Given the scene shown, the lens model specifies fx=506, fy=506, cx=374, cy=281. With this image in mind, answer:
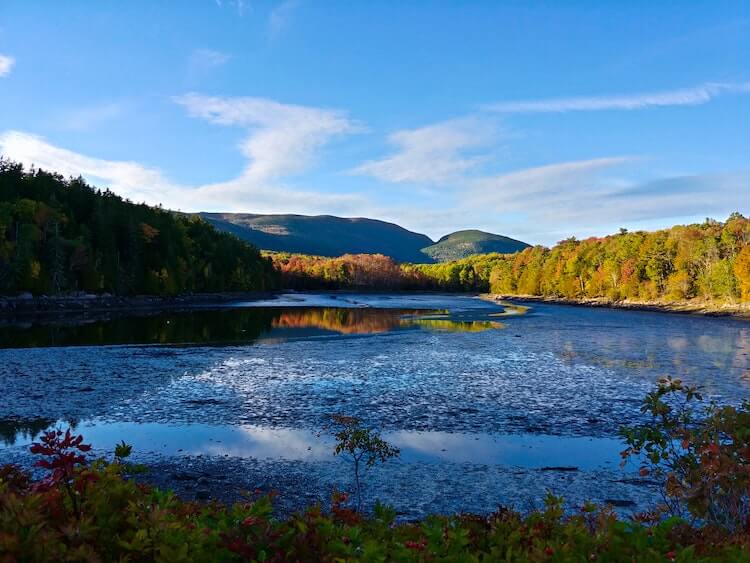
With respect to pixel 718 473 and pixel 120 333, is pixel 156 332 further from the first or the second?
pixel 718 473

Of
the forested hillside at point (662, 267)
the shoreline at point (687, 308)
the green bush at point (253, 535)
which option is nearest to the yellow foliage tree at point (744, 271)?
the forested hillside at point (662, 267)

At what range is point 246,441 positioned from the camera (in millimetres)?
15953

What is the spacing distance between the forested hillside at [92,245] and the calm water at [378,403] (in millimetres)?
52179

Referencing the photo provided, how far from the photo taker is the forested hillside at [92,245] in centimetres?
8625

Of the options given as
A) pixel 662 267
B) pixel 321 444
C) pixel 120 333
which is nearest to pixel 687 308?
pixel 662 267

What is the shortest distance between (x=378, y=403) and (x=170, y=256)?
399ft

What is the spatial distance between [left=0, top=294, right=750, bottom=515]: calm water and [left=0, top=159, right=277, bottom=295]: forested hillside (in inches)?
2054

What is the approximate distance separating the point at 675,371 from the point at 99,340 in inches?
1719

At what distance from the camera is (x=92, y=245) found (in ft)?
359

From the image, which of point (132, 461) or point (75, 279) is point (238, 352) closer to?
point (132, 461)

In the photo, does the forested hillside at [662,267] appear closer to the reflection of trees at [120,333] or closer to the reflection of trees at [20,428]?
the reflection of trees at [120,333]

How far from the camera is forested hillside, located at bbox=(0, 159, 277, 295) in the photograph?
86250mm

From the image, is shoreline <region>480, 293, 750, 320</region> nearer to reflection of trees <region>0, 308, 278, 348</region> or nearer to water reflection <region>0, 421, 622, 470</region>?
reflection of trees <region>0, 308, 278, 348</region>

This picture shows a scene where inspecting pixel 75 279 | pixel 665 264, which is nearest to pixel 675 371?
pixel 75 279
